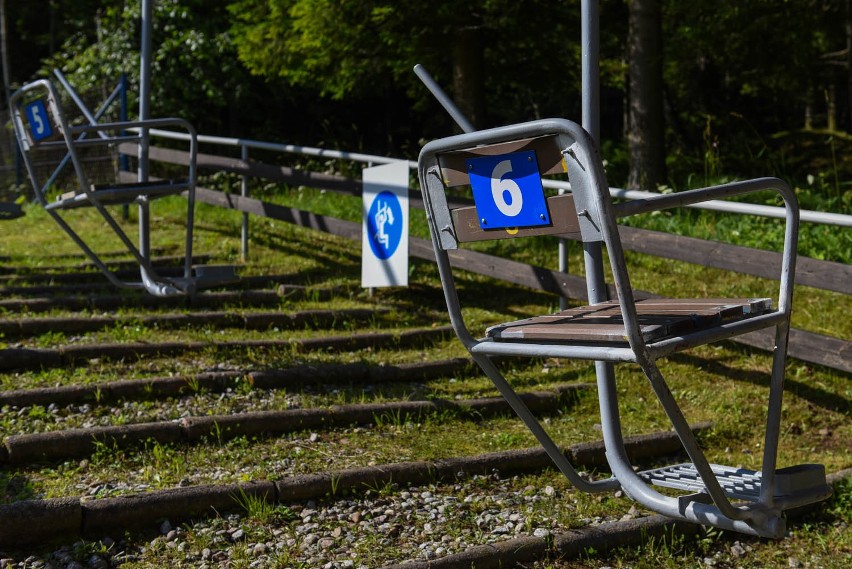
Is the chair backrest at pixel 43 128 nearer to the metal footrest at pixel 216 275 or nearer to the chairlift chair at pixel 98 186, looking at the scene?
the chairlift chair at pixel 98 186

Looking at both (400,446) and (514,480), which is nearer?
(514,480)

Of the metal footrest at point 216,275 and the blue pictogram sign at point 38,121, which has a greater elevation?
the blue pictogram sign at point 38,121

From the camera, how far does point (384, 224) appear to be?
8.04m

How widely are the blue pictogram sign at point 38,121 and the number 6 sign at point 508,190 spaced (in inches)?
165

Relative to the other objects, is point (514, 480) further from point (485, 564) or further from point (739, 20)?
point (739, 20)

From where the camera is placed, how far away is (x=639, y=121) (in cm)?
1044

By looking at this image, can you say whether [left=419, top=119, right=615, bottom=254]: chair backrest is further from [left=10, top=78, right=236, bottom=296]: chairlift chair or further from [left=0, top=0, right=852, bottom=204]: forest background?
[left=0, top=0, right=852, bottom=204]: forest background

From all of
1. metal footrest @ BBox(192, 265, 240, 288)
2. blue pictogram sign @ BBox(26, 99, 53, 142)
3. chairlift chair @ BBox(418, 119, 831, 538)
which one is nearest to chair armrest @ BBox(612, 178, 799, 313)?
chairlift chair @ BBox(418, 119, 831, 538)

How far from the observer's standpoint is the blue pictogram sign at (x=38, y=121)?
6125mm

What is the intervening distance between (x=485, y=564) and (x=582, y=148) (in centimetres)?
206

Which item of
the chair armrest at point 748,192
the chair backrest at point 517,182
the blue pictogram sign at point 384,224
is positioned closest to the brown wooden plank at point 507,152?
the chair backrest at point 517,182

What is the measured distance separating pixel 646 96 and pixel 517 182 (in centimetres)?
827

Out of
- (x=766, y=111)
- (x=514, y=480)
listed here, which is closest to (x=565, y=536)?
(x=514, y=480)

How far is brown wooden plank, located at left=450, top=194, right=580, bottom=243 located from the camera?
8.09 feet
